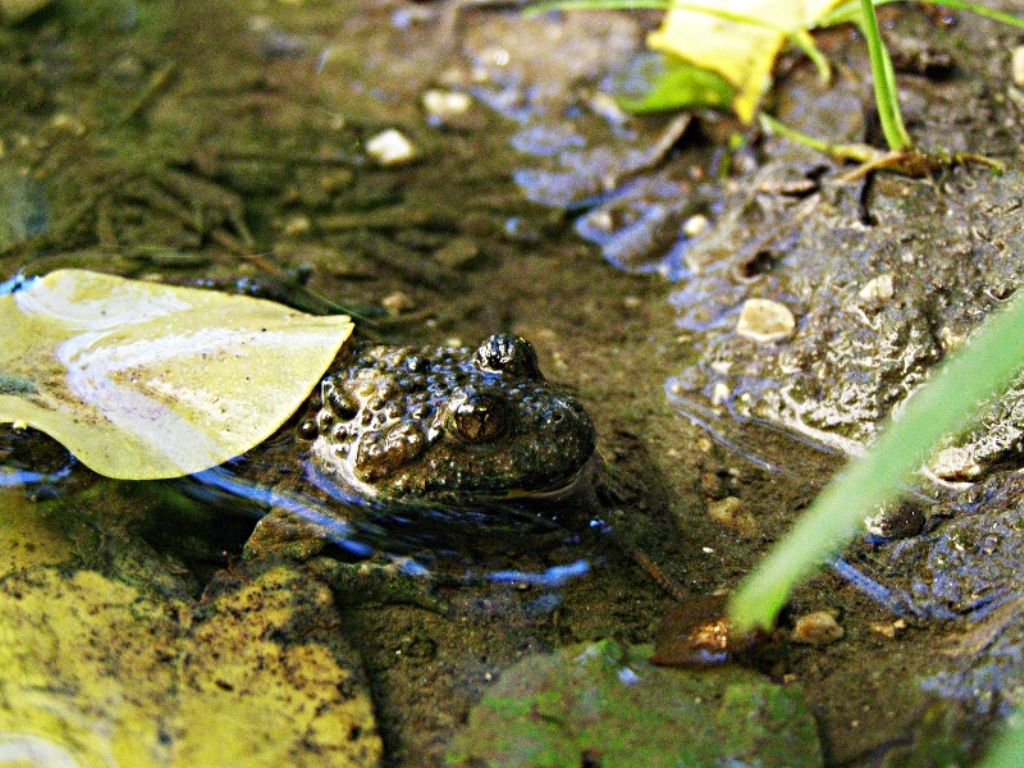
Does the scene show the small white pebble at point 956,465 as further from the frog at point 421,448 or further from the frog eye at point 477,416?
the frog eye at point 477,416

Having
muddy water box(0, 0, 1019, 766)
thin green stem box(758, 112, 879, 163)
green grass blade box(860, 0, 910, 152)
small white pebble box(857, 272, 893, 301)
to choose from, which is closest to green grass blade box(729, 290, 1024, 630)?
muddy water box(0, 0, 1019, 766)

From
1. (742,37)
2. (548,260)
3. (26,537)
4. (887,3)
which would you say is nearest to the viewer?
(26,537)

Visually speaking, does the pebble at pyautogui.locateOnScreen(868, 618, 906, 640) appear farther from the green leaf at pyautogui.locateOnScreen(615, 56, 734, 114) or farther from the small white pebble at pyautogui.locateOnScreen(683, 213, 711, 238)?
the green leaf at pyautogui.locateOnScreen(615, 56, 734, 114)

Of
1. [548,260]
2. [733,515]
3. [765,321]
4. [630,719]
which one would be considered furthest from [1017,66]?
[630,719]

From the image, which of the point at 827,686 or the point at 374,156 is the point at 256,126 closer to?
the point at 374,156

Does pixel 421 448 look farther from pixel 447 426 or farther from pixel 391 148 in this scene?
pixel 391 148

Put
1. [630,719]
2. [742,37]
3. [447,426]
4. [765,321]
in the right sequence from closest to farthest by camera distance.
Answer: [630,719], [447,426], [765,321], [742,37]
